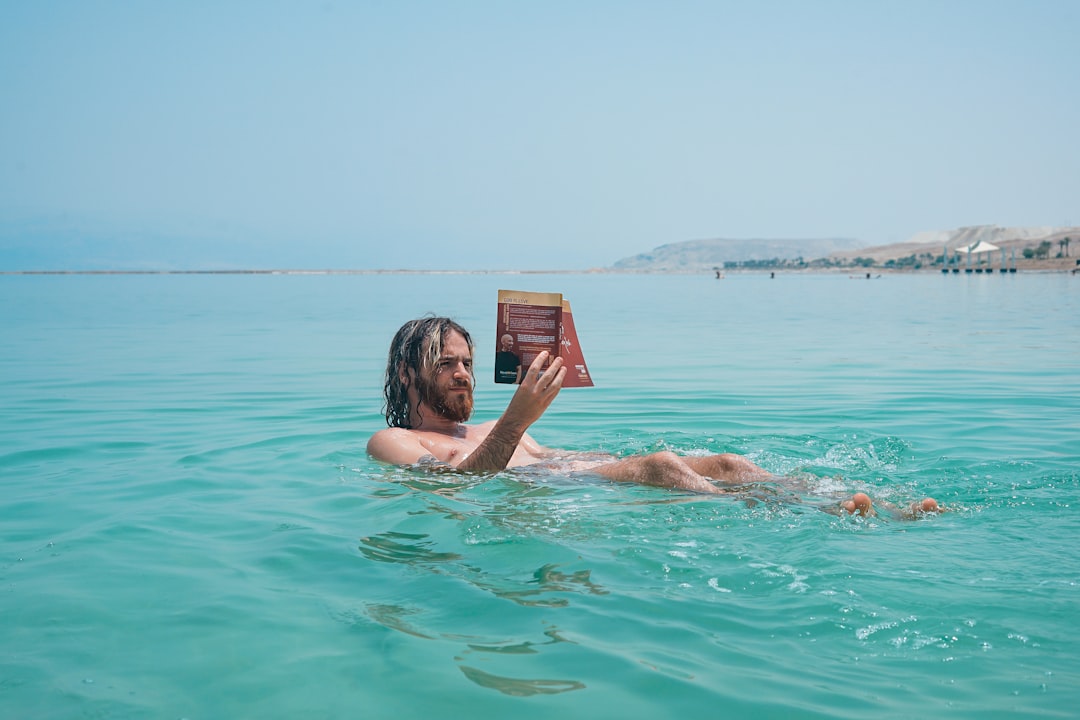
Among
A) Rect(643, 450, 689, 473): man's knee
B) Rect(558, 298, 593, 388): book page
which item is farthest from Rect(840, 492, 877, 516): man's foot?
Rect(558, 298, 593, 388): book page

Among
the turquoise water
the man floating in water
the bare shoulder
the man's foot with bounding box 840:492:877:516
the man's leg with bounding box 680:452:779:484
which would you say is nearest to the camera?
the turquoise water

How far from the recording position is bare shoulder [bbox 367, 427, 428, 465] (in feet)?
19.4

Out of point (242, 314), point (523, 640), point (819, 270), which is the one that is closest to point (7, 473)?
point (523, 640)

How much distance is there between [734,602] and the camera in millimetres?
3756

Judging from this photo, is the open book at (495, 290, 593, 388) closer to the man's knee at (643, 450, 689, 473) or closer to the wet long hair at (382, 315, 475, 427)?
the man's knee at (643, 450, 689, 473)

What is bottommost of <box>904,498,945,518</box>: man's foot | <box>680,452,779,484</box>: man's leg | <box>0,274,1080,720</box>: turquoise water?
<box>0,274,1080,720</box>: turquoise water

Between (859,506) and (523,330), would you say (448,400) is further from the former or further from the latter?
(859,506)

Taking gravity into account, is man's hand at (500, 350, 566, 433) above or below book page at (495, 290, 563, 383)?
below

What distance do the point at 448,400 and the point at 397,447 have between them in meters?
0.49

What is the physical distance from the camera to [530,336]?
5.02m

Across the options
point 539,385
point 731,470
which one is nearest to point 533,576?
point 539,385

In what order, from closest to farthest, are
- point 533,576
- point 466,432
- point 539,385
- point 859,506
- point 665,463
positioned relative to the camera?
point 533,576, point 859,506, point 539,385, point 665,463, point 466,432

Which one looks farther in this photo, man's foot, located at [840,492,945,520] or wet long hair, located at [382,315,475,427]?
wet long hair, located at [382,315,475,427]

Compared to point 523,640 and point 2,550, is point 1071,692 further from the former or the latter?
point 2,550
